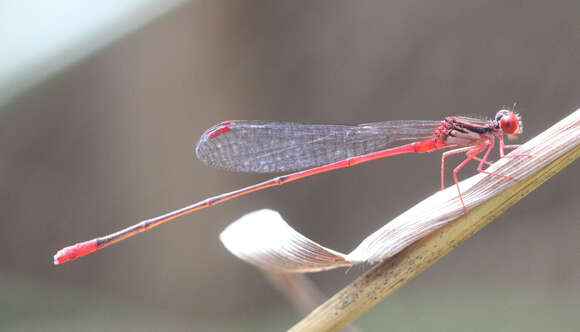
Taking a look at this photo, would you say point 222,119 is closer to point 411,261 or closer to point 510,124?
point 510,124

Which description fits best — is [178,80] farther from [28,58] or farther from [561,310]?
[561,310]

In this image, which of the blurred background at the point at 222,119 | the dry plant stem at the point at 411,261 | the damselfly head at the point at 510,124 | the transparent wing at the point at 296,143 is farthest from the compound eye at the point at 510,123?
the dry plant stem at the point at 411,261

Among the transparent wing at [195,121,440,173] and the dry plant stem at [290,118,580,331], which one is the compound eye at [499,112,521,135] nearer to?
the transparent wing at [195,121,440,173]

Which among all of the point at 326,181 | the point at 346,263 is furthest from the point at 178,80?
the point at 346,263

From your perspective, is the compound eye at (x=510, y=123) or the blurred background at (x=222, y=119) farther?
the blurred background at (x=222, y=119)

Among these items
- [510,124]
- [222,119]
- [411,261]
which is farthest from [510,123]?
[222,119]

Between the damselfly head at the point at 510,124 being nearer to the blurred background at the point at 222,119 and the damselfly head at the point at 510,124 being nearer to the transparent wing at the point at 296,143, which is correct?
the transparent wing at the point at 296,143

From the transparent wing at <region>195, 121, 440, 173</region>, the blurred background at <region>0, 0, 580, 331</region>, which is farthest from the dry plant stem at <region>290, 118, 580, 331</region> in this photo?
the blurred background at <region>0, 0, 580, 331</region>
